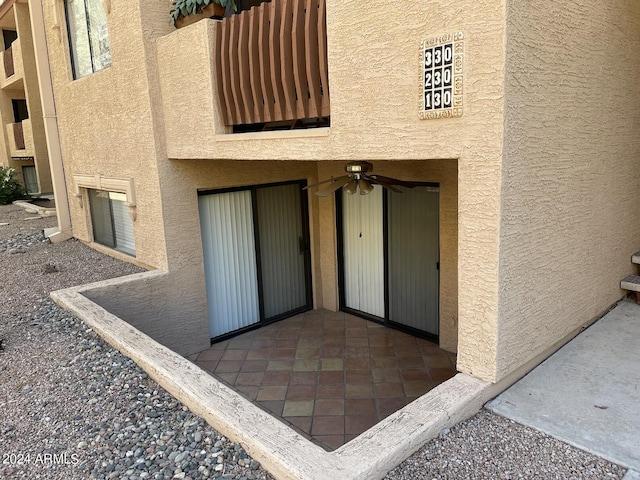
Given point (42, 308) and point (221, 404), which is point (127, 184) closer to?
point (42, 308)

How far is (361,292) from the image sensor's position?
8.12m

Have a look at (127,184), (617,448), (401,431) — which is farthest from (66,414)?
(127,184)

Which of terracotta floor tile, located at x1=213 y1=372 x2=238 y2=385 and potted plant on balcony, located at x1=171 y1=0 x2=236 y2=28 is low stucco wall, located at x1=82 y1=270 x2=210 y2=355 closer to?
terracotta floor tile, located at x1=213 y1=372 x2=238 y2=385

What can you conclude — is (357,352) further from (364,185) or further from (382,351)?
(364,185)

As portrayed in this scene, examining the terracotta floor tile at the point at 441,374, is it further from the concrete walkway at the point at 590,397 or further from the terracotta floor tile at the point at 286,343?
the terracotta floor tile at the point at 286,343

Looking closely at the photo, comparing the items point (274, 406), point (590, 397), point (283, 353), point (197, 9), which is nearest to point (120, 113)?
point (197, 9)

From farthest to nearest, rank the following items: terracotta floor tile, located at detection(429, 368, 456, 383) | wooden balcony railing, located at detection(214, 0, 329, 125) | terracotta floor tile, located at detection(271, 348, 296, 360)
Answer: terracotta floor tile, located at detection(271, 348, 296, 360)
terracotta floor tile, located at detection(429, 368, 456, 383)
wooden balcony railing, located at detection(214, 0, 329, 125)

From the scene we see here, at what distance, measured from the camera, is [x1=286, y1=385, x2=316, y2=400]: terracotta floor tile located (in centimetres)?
576

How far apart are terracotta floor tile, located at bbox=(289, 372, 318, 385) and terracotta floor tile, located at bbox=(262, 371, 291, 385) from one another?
0.23 ft

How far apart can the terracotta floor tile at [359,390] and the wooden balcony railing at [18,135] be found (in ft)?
57.9

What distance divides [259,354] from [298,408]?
173cm

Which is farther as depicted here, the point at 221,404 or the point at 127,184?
the point at 127,184

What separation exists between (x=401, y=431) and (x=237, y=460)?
1060 mm

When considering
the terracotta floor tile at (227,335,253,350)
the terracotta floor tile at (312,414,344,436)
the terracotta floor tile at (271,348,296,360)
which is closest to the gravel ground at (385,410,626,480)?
the terracotta floor tile at (312,414,344,436)
